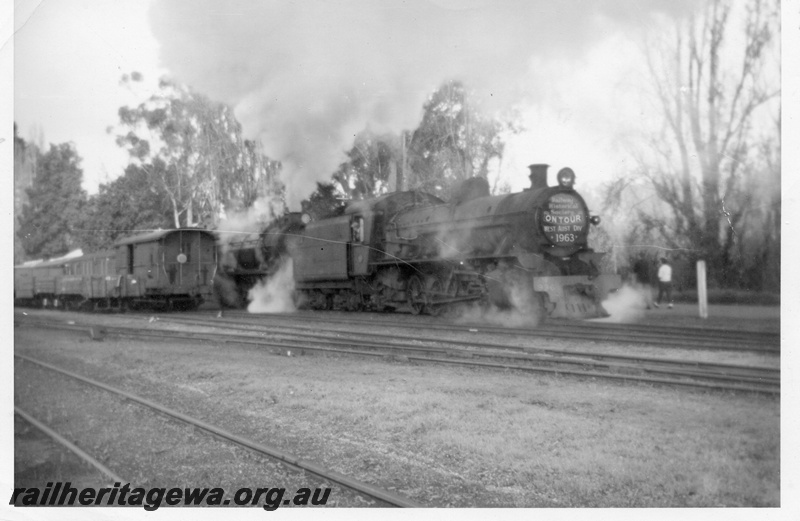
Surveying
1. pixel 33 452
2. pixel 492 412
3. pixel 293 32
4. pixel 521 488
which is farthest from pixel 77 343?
pixel 521 488

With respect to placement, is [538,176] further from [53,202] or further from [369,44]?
[53,202]

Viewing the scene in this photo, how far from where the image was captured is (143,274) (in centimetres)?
1135

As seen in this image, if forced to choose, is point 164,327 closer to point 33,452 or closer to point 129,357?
point 129,357

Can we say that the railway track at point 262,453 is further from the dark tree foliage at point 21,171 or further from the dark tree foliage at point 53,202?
the dark tree foliage at point 53,202

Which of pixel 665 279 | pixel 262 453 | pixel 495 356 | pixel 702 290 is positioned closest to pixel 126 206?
pixel 262 453

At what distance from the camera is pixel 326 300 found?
39.2ft

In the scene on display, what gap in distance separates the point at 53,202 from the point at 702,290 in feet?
20.2

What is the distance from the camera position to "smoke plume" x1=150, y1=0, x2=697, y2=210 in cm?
444

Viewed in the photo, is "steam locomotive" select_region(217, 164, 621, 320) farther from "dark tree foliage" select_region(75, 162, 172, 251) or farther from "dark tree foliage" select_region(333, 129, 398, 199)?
"dark tree foliage" select_region(75, 162, 172, 251)

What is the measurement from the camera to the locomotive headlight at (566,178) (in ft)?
25.1

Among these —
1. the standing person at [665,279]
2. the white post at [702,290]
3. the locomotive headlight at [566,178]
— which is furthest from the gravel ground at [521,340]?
the locomotive headlight at [566,178]

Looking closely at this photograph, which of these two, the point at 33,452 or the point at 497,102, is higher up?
the point at 497,102

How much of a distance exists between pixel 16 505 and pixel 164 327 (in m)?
5.36

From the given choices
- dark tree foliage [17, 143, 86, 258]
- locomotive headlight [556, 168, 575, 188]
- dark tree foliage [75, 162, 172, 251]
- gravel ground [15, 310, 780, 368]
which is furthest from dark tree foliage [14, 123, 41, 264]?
locomotive headlight [556, 168, 575, 188]
